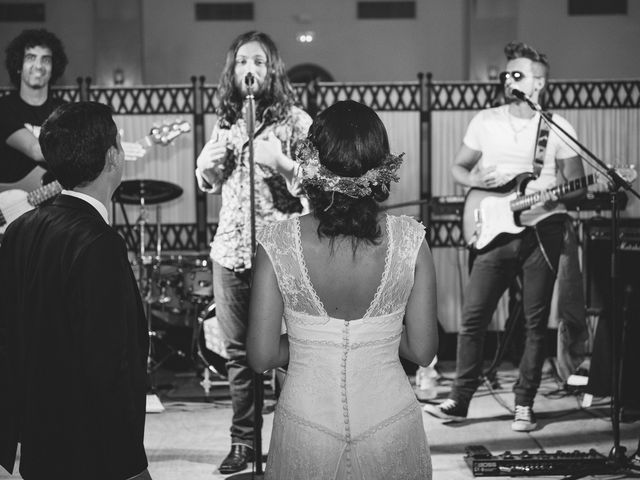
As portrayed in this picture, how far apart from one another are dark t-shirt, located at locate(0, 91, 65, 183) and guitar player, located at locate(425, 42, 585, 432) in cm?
269

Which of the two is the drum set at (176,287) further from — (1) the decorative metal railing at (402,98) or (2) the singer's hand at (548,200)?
(2) the singer's hand at (548,200)

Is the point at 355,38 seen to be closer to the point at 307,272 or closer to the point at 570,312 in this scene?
the point at 570,312

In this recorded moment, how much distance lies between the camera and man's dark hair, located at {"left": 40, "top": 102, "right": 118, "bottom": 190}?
2500 millimetres

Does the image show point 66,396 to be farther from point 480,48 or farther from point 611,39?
point 611,39

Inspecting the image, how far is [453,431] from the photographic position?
5066mm

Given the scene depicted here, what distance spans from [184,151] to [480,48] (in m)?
6.81

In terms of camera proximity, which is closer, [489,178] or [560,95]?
[489,178]

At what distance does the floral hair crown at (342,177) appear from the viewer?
2299 millimetres

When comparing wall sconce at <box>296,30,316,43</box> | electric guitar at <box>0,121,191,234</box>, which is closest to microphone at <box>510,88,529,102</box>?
electric guitar at <box>0,121,191,234</box>

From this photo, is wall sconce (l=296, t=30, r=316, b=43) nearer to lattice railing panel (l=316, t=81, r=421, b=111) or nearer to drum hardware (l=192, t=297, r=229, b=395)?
lattice railing panel (l=316, t=81, r=421, b=111)

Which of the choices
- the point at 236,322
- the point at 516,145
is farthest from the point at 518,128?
the point at 236,322

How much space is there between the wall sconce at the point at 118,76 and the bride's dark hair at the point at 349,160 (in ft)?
40.8

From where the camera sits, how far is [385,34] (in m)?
15.3

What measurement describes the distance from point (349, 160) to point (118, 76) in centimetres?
1266
